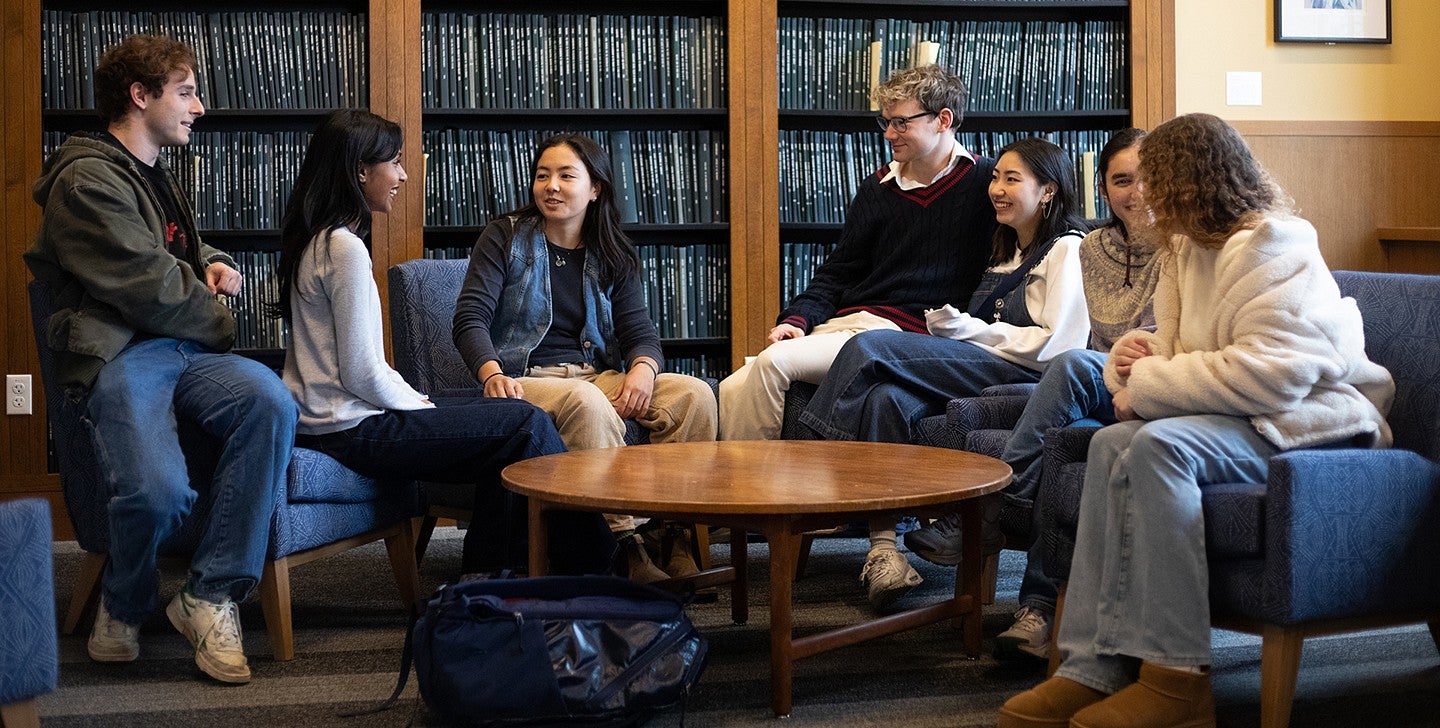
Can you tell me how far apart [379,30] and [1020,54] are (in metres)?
1.96

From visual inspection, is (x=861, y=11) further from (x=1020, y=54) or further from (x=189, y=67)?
(x=189, y=67)

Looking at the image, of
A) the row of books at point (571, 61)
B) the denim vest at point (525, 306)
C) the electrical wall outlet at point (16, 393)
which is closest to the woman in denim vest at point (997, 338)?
the denim vest at point (525, 306)

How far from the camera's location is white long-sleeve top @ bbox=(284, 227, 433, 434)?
2631 mm

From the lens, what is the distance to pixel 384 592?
3.14m

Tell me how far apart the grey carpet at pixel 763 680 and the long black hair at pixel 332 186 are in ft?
2.23

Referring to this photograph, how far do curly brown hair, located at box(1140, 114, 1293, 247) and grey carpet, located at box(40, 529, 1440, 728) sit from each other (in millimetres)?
763

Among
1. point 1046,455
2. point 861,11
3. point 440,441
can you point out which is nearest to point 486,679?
point 440,441

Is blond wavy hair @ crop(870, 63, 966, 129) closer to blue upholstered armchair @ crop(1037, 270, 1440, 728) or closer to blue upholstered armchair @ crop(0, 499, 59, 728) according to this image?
blue upholstered armchair @ crop(1037, 270, 1440, 728)

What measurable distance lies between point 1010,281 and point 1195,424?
1.25 m

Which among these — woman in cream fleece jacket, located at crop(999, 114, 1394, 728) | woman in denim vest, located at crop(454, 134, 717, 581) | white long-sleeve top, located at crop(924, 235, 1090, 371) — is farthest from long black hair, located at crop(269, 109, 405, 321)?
woman in cream fleece jacket, located at crop(999, 114, 1394, 728)

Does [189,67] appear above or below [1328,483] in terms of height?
above

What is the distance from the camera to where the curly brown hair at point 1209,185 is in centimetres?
210

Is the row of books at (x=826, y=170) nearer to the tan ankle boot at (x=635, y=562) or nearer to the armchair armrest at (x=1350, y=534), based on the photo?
the tan ankle boot at (x=635, y=562)

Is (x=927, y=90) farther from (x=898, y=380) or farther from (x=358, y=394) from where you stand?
(x=358, y=394)
